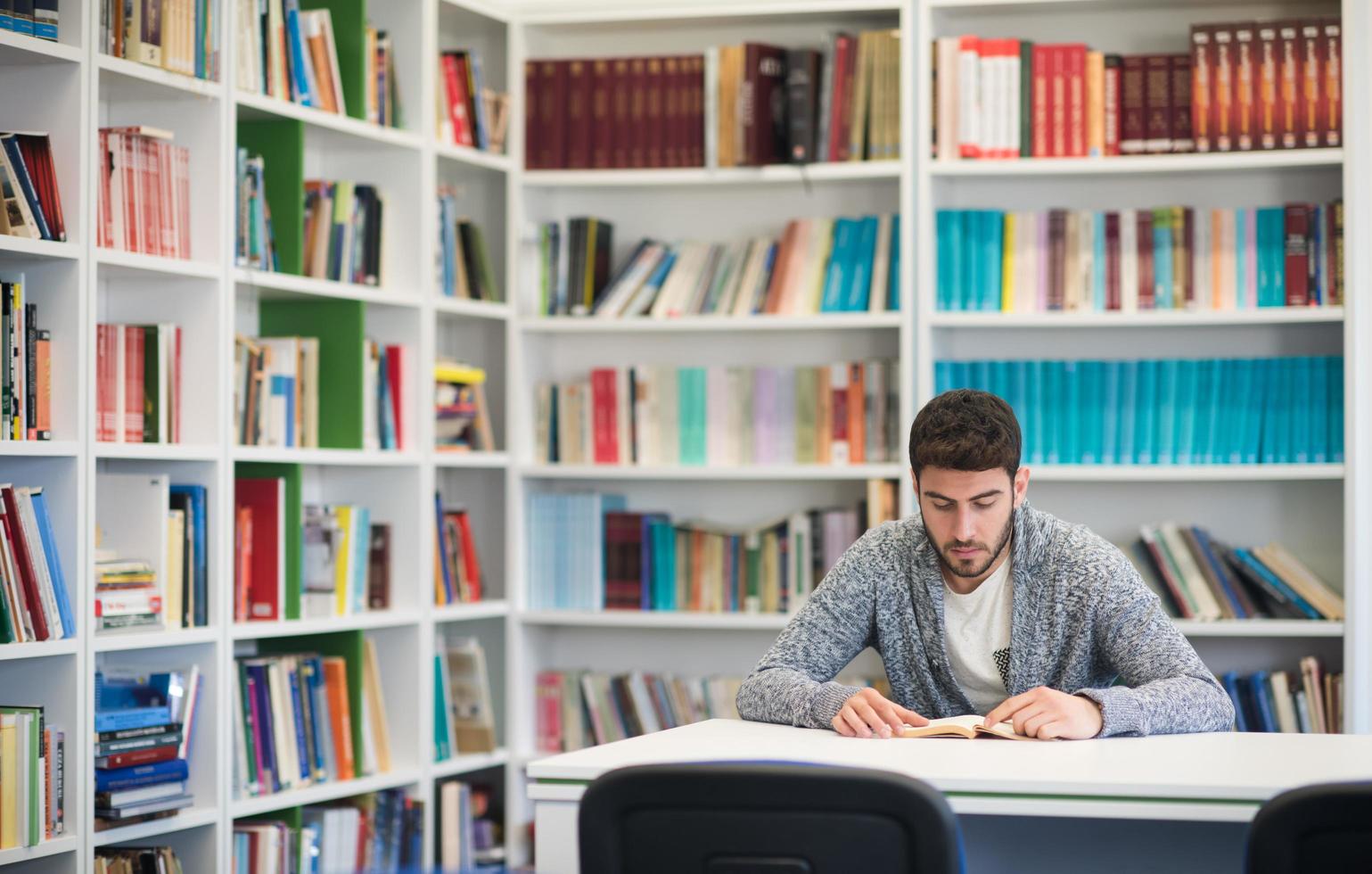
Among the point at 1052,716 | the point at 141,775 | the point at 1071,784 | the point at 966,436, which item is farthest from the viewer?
the point at 141,775

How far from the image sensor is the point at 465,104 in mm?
4277

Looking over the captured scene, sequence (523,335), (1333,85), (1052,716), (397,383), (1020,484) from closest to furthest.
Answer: (1052,716)
(1020,484)
(1333,85)
(397,383)
(523,335)

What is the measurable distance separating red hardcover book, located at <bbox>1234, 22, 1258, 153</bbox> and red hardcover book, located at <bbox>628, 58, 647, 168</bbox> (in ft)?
5.07

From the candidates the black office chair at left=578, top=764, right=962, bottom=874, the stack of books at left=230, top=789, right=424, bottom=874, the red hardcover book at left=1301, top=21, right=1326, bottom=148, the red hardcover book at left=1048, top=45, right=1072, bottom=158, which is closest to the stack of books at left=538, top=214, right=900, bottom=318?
the red hardcover book at left=1048, top=45, right=1072, bottom=158

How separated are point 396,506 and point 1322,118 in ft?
8.26

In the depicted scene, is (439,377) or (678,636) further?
(678,636)

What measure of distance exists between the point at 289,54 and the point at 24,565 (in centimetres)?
141

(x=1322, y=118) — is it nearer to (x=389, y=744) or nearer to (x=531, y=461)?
(x=531, y=461)

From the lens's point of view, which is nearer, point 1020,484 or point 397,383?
point 1020,484

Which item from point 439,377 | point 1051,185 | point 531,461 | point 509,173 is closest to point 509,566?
point 531,461

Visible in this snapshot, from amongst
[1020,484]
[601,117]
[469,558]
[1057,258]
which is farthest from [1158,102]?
[469,558]

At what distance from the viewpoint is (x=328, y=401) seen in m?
3.86

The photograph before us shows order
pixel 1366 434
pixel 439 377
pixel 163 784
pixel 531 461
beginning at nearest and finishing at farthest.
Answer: pixel 163 784 → pixel 1366 434 → pixel 439 377 → pixel 531 461

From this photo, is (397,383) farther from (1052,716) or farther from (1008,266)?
(1052,716)
